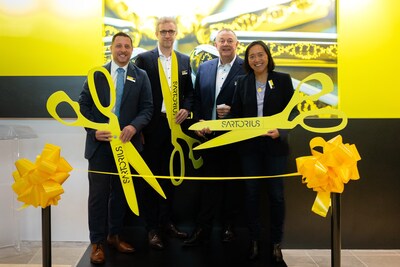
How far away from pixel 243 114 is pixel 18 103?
6.32 ft

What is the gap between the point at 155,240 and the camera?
2.79 metres

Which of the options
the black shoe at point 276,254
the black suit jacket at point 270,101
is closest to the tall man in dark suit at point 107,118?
the black suit jacket at point 270,101

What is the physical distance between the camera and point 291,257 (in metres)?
3.26

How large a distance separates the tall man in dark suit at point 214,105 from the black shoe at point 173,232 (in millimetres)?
126

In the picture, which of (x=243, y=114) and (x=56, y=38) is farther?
(x=56, y=38)

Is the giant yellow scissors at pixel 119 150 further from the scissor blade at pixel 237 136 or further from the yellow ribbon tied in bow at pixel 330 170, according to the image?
the yellow ribbon tied in bow at pixel 330 170

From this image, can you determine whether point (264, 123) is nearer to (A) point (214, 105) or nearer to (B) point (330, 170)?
(B) point (330, 170)

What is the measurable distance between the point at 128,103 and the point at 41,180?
0.81 meters

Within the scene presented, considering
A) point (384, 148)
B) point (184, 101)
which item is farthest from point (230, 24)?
point (384, 148)

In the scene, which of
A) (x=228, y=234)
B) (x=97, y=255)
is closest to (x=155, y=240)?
(x=97, y=255)

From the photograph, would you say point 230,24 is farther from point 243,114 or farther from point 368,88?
point 368,88

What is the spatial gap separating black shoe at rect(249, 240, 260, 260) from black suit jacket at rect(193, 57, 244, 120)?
0.91m

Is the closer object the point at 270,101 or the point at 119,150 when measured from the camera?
the point at 119,150

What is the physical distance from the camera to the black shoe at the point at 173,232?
3.00 meters
